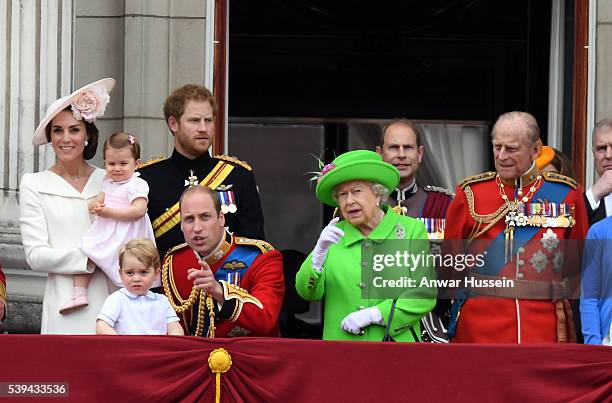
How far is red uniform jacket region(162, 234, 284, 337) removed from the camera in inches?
309

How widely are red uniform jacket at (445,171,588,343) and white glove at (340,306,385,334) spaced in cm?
49

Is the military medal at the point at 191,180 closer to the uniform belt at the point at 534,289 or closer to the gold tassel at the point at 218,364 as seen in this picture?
the gold tassel at the point at 218,364

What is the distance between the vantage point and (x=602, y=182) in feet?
28.4

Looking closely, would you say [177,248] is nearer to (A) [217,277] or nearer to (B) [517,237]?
(A) [217,277]

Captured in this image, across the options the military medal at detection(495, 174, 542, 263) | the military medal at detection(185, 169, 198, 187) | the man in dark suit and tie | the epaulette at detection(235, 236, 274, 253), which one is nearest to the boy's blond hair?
the epaulette at detection(235, 236, 274, 253)

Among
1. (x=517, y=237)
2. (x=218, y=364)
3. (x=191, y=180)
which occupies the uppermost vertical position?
(x=191, y=180)

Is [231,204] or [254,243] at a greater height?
[231,204]

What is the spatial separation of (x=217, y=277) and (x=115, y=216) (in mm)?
614

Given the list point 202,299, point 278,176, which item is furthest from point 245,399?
point 278,176

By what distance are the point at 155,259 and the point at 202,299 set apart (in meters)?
0.29

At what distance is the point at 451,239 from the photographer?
26.6 ft

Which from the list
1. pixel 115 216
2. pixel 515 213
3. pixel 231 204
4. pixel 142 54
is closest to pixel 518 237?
pixel 515 213

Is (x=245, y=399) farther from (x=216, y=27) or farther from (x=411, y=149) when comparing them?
(x=216, y=27)

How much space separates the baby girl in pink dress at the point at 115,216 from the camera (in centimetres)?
821
